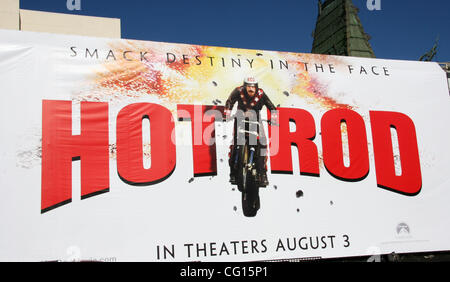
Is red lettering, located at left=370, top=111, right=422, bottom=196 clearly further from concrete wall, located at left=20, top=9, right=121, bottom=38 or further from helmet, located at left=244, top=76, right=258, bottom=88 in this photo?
concrete wall, located at left=20, top=9, right=121, bottom=38

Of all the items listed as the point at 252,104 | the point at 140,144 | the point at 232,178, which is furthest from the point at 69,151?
the point at 252,104

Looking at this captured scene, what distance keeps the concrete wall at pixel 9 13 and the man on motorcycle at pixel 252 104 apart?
15430 millimetres

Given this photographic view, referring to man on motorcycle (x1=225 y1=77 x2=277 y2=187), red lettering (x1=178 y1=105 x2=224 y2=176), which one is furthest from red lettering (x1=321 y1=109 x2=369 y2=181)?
red lettering (x1=178 y1=105 x2=224 y2=176)

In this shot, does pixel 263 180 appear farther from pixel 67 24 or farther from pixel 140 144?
pixel 67 24

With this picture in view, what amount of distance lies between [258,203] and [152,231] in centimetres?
119

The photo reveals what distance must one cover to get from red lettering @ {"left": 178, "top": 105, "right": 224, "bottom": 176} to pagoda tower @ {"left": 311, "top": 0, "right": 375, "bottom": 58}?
7.60 m

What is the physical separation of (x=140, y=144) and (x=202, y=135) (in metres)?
0.69

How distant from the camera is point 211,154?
402 cm

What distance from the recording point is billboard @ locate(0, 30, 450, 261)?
3510mm

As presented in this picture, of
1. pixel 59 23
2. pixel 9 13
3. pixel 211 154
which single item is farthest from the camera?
pixel 59 23

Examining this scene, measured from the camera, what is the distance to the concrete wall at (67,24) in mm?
16422

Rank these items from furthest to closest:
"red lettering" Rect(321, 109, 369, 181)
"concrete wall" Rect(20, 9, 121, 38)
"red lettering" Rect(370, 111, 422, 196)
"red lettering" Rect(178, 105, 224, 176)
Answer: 1. "concrete wall" Rect(20, 9, 121, 38)
2. "red lettering" Rect(370, 111, 422, 196)
3. "red lettering" Rect(321, 109, 369, 181)
4. "red lettering" Rect(178, 105, 224, 176)

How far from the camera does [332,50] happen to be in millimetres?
11234
